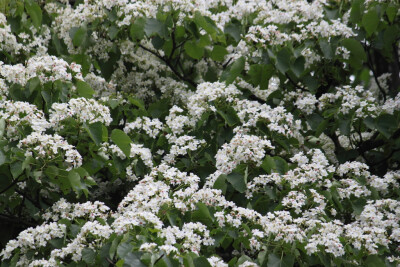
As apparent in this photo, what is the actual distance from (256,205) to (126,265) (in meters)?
1.70

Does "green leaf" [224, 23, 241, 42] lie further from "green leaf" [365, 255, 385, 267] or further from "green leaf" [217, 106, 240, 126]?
"green leaf" [365, 255, 385, 267]

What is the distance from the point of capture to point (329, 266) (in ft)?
13.4

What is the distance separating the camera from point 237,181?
4781 millimetres

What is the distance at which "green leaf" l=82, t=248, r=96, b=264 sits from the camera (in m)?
3.95

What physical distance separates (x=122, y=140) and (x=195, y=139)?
0.85 metres

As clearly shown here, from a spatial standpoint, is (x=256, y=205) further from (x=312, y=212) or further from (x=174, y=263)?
(x=174, y=263)

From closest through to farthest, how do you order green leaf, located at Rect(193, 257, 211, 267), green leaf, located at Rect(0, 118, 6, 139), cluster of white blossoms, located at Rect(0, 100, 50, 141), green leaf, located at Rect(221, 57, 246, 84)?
green leaf, located at Rect(193, 257, 211, 267) < green leaf, located at Rect(0, 118, 6, 139) < cluster of white blossoms, located at Rect(0, 100, 50, 141) < green leaf, located at Rect(221, 57, 246, 84)

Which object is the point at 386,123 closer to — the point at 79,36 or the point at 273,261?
the point at 273,261

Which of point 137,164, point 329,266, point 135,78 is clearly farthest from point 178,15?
point 329,266

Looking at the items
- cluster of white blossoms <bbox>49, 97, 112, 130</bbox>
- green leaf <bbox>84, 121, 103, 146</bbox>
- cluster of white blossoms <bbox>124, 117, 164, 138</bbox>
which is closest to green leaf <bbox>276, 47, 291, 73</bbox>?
cluster of white blossoms <bbox>124, 117, 164, 138</bbox>

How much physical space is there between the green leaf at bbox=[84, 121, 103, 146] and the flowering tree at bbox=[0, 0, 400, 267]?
0.02 metres

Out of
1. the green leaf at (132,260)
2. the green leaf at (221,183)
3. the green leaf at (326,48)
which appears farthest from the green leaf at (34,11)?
the green leaf at (132,260)

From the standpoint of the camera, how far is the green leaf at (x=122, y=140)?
483 cm

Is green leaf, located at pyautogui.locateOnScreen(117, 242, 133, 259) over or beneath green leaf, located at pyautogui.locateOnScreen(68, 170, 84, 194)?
beneath
